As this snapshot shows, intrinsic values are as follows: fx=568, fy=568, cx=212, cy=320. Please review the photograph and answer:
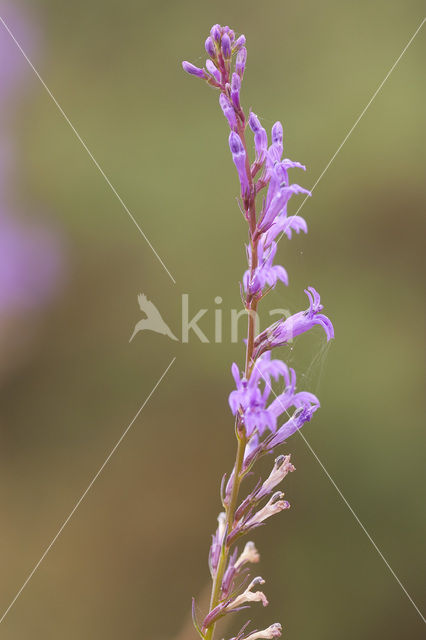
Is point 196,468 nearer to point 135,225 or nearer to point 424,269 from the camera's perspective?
point 135,225

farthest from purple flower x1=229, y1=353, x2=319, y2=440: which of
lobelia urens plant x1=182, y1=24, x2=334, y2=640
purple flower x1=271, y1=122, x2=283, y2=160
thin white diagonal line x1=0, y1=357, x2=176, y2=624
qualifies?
thin white diagonal line x1=0, y1=357, x2=176, y2=624

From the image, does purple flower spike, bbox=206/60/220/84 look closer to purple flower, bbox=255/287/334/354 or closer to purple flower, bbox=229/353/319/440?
purple flower, bbox=255/287/334/354

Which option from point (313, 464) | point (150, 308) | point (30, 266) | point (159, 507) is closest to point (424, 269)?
point (313, 464)

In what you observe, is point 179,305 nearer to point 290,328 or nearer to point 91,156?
point 91,156


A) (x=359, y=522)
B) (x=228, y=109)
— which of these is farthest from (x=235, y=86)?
(x=359, y=522)

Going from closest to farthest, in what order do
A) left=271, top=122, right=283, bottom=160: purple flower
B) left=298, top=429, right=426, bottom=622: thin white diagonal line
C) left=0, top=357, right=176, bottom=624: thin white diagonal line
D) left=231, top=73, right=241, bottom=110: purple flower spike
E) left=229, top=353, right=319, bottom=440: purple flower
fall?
left=229, top=353, right=319, bottom=440: purple flower, left=231, top=73, right=241, bottom=110: purple flower spike, left=271, top=122, right=283, bottom=160: purple flower, left=298, top=429, right=426, bottom=622: thin white diagonal line, left=0, top=357, right=176, bottom=624: thin white diagonal line

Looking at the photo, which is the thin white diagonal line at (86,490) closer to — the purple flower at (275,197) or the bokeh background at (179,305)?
the bokeh background at (179,305)

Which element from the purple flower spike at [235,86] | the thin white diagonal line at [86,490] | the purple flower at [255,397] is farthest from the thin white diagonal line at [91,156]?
the purple flower at [255,397]
